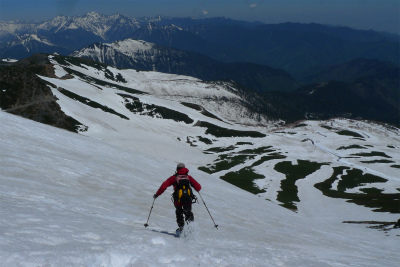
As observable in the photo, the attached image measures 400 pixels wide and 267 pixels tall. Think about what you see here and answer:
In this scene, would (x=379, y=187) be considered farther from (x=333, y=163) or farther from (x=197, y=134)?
(x=197, y=134)

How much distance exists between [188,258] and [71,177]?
13.4 metres

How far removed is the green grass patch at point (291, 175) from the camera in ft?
214

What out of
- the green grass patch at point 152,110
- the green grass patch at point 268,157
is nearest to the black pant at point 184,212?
the green grass patch at point 268,157

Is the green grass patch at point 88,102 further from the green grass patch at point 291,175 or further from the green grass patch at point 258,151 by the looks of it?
the green grass patch at point 291,175

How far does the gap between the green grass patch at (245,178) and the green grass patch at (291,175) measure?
18.9 ft

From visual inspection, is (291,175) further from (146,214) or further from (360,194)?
(146,214)

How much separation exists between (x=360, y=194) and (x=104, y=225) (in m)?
71.7

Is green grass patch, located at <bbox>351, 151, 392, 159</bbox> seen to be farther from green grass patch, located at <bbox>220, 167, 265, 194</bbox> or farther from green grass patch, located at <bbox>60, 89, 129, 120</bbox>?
green grass patch, located at <bbox>60, 89, 129, 120</bbox>

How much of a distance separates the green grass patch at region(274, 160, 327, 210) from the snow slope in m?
35.9

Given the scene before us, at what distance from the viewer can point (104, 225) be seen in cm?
1318

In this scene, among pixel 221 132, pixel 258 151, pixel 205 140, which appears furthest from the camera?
pixel 221 132

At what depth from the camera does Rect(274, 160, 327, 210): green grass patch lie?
65.2 meters

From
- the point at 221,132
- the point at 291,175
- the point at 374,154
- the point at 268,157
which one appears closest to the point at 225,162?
the point at 268,157

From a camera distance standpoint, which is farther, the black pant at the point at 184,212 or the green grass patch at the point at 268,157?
the green grass patch at the point at 268,157
